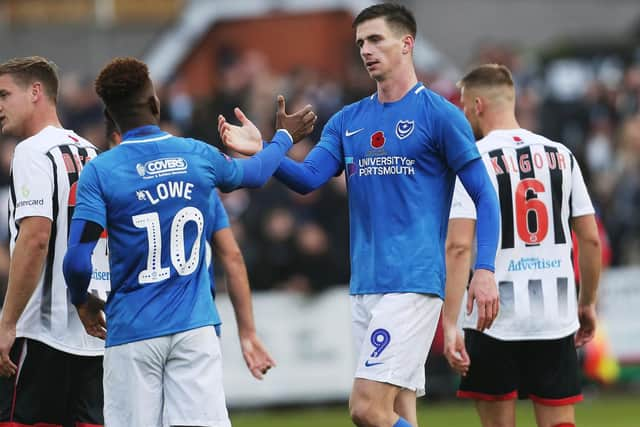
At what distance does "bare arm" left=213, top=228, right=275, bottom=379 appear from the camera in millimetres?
8844

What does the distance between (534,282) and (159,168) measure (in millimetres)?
2953

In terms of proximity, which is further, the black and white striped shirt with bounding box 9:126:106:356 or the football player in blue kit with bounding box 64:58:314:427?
the black and white striped shirt with bounding box 9:126:106:356

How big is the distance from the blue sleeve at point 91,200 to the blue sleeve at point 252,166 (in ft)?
2.09

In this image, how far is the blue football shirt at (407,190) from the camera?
8.12m

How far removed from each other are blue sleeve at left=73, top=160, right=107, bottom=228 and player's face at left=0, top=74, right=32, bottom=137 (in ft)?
4.45

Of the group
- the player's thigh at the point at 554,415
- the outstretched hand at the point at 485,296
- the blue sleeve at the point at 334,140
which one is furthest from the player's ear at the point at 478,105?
the player's thigh at the point at 554,415

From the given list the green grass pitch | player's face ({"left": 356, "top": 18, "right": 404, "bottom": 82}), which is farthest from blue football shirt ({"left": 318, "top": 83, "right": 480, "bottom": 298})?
the green grass pitch

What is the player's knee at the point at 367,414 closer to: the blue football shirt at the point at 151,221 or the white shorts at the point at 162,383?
the white shorts at the point at 162,383

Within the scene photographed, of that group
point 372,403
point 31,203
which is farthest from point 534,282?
point 31,203

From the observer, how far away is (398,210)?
8.18 metres

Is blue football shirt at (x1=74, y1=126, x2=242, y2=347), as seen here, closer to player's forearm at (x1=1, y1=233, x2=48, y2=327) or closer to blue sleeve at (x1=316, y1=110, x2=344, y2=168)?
player's forearm at (x1=1, y1=233, x2=48, y2=327)

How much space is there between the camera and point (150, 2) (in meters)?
25.8

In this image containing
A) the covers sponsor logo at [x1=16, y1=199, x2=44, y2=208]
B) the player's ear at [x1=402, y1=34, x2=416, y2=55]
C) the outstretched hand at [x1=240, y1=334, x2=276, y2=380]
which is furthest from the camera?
the outstretched hand at [x1=240, y1=334, x2=276, y2=380]

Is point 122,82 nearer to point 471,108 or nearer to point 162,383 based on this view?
point 162,383
